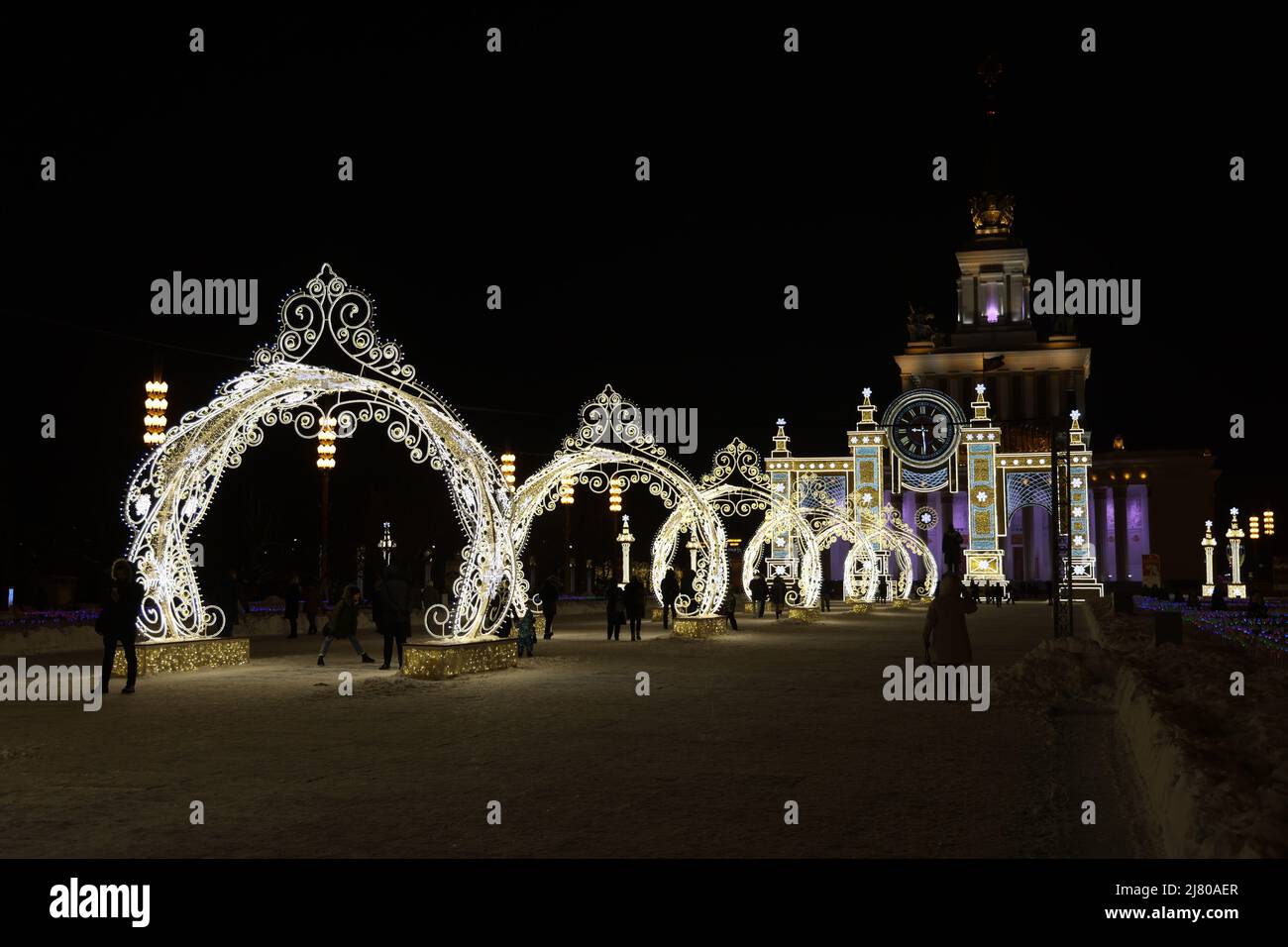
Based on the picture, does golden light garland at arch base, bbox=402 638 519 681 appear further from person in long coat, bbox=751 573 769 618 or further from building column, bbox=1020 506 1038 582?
building column, bbox=1020 506 1038 582

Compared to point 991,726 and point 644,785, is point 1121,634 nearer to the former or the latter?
point 991,726

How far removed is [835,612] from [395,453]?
23723 millimetres

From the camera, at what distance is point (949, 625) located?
1483cm

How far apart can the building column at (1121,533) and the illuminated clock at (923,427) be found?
2043 centimetres

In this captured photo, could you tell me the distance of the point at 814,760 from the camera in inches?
374

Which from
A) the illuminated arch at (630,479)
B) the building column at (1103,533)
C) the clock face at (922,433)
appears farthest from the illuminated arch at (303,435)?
the building column at (1103,533)

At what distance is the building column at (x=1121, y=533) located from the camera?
76688mm

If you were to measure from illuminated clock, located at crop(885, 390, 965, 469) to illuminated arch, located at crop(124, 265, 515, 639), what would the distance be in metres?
46.0

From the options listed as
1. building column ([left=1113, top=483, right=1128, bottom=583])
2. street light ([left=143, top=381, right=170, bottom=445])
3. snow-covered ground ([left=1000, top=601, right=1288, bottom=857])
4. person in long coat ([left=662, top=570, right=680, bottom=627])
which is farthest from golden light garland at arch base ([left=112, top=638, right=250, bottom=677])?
building column ([left=1113, top=483, right=1128, bottom=583])

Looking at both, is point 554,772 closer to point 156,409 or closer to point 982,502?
point 156,409

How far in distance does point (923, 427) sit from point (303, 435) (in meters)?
49.5

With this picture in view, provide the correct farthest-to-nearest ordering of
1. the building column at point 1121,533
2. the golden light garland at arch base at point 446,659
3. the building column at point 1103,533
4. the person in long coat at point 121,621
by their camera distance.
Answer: the building column at point 1121,533
the building column at point 1103,533
the golden light garland at arch base at point 446,659
the person in long coat at point 121,621

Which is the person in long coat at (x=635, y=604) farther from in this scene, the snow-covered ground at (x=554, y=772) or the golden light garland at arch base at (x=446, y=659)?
the snow-covered ground at (x=554, y=772)
